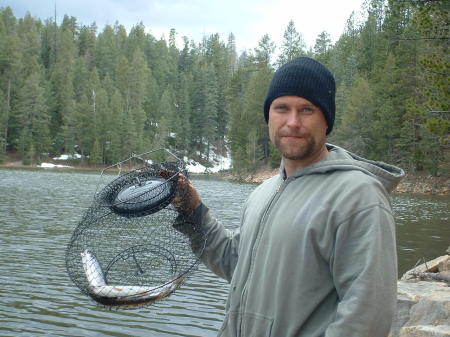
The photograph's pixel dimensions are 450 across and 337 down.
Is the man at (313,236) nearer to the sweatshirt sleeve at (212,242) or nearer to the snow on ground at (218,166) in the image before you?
the sweatshirt sleeve at (212,242)

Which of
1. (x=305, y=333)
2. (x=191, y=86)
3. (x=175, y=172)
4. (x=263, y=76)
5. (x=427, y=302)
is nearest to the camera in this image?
(x=305, y=333)

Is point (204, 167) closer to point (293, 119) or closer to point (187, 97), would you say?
point (187, 97)

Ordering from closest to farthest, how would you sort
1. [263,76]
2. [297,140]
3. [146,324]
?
1. [297,140]
2. [146,324]
3. [263,76]

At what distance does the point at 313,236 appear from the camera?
1944 mm

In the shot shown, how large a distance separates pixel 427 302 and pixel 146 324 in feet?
14.0

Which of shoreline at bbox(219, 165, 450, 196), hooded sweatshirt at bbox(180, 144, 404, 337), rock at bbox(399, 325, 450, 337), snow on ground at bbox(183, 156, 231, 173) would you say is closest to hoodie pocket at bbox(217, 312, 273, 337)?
hooded sweatshirt at bbox(180, 144, 404, 337)

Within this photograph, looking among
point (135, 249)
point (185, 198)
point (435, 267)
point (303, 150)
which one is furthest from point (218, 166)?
point (303, 150)

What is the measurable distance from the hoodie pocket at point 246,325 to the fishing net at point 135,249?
574 mm

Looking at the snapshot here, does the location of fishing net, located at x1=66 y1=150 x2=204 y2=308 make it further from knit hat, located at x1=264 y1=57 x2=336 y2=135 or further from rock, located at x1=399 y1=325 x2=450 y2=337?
rock, located at x1=399 y1=325 x2=450 y2=337

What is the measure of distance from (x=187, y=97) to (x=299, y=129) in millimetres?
85837

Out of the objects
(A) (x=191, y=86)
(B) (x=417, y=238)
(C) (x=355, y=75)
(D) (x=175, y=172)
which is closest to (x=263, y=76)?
(C) (x=355, y=75)

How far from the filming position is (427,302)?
5254mm

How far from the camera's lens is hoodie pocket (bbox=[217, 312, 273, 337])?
6.74 ft

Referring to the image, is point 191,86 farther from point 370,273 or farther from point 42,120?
point 370,273
